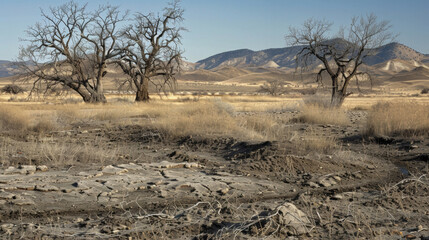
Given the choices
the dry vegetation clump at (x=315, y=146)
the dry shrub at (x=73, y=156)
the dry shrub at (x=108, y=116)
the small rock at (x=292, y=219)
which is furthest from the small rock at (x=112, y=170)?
the dry shrub at (x=108, y=116)

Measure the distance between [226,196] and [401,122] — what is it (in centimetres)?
811

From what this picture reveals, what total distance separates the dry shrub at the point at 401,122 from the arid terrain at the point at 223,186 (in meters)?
0.03

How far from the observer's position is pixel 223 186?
7.39 meters

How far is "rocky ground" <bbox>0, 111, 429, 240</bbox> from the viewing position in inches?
211

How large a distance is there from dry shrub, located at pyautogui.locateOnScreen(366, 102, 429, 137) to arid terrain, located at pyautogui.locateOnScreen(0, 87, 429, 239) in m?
0.03

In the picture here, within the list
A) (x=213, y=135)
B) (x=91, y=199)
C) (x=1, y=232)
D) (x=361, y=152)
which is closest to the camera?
(x=1, y=232)

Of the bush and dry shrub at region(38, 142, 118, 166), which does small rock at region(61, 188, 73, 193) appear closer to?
dry shrub at region(38, 142, 118, 166)

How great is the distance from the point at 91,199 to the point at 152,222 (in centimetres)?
136

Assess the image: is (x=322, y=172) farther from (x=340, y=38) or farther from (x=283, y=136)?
(x=340, y=38)

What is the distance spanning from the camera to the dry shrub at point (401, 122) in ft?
42.3

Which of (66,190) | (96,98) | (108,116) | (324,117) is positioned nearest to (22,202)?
(66,190)

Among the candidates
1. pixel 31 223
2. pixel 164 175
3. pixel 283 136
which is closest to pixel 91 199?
pixel 31 223

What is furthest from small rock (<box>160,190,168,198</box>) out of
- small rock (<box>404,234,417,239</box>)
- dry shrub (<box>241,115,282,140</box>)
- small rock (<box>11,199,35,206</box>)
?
dry shrub (<box>241,115,282,140</box>)

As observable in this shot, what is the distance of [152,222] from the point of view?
565cm
